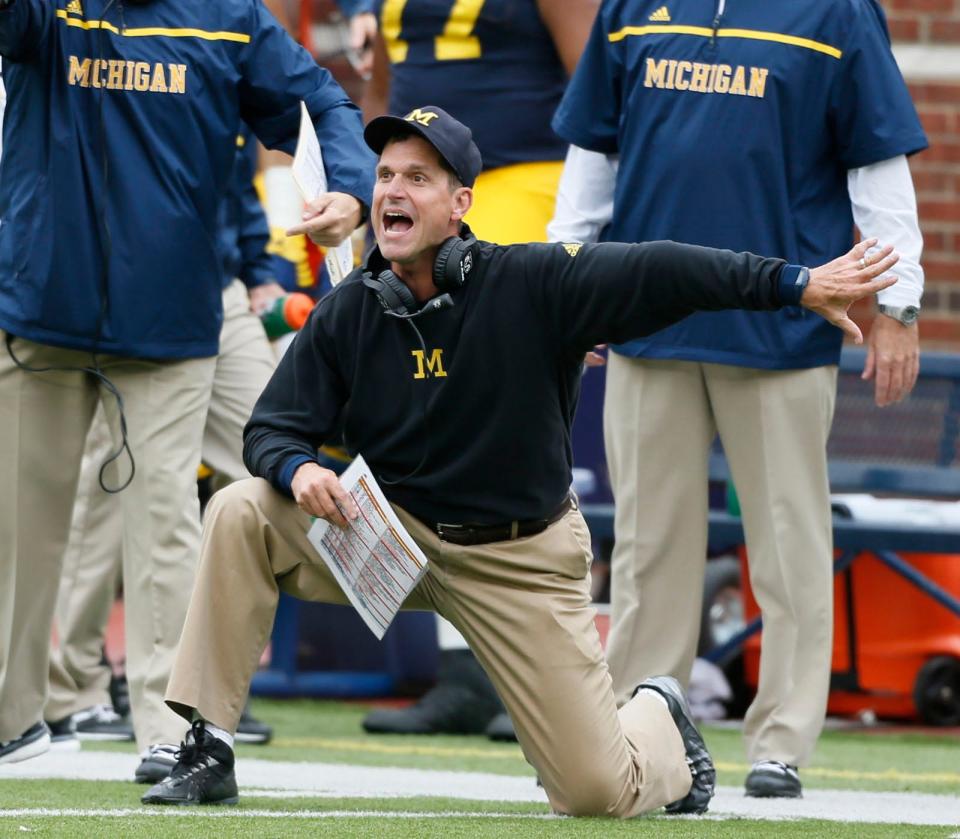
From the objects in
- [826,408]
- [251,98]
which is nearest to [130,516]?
[251,98]

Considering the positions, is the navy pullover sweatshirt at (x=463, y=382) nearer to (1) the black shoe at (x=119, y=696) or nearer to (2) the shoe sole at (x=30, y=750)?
(2) the shoe sole at (x=30, y=750)

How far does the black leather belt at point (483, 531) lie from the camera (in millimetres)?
4898

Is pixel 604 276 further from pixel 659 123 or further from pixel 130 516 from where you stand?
pixel 130 516

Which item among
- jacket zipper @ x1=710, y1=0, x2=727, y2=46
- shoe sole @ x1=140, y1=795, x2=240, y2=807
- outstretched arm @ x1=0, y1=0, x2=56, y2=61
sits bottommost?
shoe sole @ x1=140, y1=795, x2=240, y2=807

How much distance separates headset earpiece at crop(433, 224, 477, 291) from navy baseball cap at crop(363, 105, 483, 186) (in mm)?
153

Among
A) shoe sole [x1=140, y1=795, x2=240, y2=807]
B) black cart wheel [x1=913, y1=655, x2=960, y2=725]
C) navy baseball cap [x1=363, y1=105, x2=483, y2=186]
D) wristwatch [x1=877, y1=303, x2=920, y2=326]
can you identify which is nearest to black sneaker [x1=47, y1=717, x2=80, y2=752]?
shoe sole [x1=140, y1=795, x2=240, y2=807]

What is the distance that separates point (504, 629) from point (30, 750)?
1.46 metres

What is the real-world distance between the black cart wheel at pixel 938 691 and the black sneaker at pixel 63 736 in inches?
124

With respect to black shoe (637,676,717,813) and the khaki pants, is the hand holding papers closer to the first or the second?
the khaki pants

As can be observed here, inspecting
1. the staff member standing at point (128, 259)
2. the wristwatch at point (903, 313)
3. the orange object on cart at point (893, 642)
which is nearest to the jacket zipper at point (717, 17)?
the wristwatch at point (903, 313)

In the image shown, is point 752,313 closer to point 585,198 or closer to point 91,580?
point 585,198

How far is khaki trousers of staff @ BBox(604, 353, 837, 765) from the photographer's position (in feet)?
18.8

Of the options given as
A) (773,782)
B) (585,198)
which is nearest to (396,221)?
(585,198)

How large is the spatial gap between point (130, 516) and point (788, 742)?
1.75m
